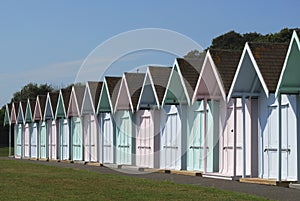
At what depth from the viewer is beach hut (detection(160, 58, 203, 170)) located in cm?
2747

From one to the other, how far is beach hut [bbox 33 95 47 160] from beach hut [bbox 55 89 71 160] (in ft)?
11.3

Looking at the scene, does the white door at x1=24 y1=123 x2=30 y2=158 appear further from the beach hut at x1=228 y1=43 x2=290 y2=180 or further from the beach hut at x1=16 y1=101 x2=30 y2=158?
the beach hut at x1=228 y1=43 x2=290 y2=180

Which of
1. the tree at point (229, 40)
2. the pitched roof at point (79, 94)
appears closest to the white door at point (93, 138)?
the pitched roof at point (79, 94)

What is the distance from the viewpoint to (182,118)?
29.0 metres

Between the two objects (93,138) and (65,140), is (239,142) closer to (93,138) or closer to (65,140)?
Result: (93,138)

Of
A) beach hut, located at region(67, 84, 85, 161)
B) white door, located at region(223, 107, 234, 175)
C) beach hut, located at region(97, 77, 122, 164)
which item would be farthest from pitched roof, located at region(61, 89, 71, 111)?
white door, located at region(223, 107, 234, 175)

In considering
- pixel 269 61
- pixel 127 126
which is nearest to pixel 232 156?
pixel 269 61

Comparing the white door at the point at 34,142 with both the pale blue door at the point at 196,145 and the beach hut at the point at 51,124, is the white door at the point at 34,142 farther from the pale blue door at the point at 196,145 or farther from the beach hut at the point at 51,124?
the pale blue door at the point at 196,145

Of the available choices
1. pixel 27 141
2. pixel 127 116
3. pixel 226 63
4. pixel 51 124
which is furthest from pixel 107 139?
pixel 27 141

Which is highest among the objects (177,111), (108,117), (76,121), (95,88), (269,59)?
(269,59)

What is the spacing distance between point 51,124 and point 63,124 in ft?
10.2

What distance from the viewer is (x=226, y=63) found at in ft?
80.2

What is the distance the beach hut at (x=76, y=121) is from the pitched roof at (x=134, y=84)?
27.3ft

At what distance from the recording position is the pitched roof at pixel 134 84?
33.8 m
